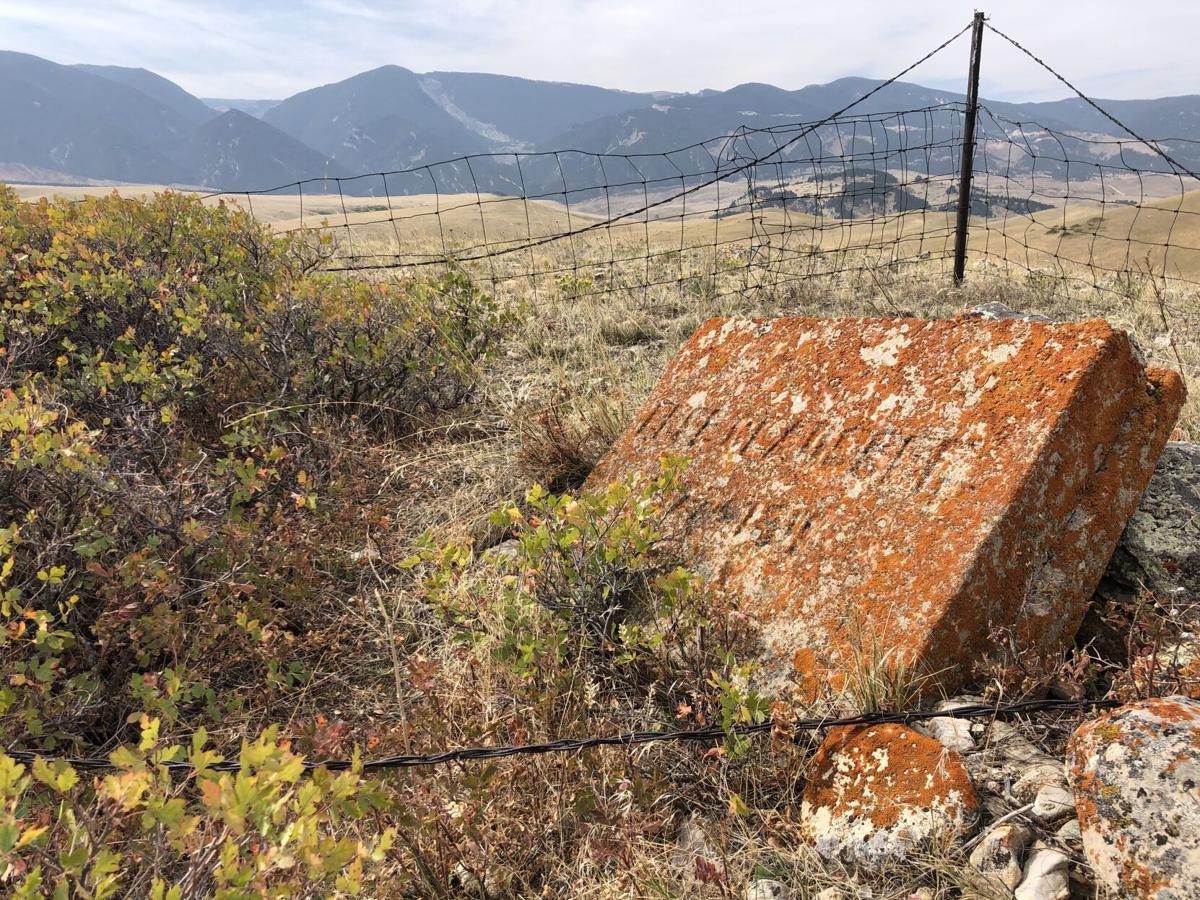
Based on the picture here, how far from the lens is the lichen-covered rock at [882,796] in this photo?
158cm

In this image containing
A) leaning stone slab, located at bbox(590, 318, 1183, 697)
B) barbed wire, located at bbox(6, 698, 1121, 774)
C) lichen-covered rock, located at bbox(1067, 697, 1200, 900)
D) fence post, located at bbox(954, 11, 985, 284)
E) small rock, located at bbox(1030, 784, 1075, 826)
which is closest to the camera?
lichen-covered rock, located at bbox(1067, 697, 1200, 900)

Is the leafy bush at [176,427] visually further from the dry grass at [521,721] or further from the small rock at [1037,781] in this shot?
the small rock at [1037,781]

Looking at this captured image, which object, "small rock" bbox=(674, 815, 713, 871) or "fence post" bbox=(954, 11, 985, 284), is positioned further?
"fence post" bbox=(954, 11, 985, 284)

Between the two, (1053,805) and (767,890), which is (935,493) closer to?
(1053,805)

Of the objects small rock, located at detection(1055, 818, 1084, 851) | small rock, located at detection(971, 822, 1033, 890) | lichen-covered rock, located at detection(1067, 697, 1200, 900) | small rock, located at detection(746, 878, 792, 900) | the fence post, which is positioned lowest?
small rock, located at detection(746, 878, 792, 900)

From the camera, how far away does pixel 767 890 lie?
159 cm

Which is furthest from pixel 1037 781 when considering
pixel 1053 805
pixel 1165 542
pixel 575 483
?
pixel 575 483

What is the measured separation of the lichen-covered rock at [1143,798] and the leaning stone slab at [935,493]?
0.36 m

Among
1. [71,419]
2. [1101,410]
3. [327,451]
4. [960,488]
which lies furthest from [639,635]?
[71,419]

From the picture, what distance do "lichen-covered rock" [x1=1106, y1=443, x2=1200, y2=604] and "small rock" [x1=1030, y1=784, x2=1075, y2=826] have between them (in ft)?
2.95

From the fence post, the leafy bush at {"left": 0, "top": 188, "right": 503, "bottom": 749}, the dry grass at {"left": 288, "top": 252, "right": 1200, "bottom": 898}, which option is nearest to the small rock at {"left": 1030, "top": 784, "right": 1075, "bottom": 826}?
the dry grass at {"left": 288, "top": 252, "right": 1200, "bottom": 898}

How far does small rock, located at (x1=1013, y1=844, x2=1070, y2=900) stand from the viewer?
1408 millimetres

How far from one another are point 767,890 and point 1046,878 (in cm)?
58

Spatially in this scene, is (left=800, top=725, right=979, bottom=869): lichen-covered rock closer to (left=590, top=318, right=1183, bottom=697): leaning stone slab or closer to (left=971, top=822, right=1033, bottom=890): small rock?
(left=971, top=822, right=1033, bottom=890): small rock
